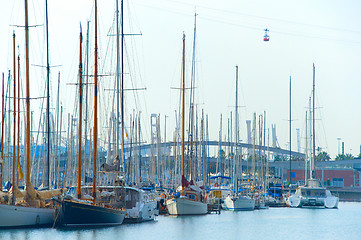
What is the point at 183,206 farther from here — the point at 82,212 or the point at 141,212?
the point at 82,212

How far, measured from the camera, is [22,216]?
43.3 m

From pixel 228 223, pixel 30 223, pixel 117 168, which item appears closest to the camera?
pixel 30 223

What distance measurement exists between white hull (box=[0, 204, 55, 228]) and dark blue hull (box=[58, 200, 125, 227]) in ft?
4.20

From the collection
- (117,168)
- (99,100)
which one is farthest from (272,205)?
(117,168)

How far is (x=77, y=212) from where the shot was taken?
142ft

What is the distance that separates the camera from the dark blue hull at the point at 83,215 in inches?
Answer: 1697

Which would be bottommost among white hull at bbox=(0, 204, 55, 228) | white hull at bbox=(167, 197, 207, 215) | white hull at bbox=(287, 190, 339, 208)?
white hull at bbox=(287, 190, 339, 208)

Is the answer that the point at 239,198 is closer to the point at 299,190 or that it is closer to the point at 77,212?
the point at 299,190

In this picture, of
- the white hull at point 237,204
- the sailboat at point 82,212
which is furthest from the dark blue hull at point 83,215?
the white hull at point 237,204

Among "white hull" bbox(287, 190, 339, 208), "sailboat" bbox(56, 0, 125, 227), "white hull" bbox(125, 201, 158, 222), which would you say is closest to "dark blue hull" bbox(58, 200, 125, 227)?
"sailboat" bbox(56, 0, 125, 227)

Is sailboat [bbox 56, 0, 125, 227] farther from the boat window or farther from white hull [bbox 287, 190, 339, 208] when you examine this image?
white hull [bbox 287, 190, 339, 208]

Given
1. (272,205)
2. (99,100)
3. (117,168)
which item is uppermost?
(99,100)

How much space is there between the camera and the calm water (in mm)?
42000

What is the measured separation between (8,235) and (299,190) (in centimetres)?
5759
